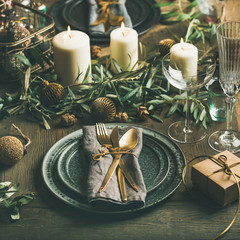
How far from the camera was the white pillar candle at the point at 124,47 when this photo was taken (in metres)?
1.28

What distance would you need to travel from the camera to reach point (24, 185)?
97cm

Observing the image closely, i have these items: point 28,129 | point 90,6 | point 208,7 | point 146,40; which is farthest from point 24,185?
point 208,7

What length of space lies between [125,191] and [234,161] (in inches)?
9.3

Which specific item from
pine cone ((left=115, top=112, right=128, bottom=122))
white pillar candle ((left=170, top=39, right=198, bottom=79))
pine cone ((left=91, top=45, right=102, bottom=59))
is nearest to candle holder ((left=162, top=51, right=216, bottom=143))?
white pillar candle ((left=170, top=39, right=198, bottom=79))

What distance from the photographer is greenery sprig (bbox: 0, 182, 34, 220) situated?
88cm

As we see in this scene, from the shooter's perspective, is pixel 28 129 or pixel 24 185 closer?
pixel 24 185

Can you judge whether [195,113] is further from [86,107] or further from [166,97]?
[86,107]

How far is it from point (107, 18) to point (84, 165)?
718 millimetres

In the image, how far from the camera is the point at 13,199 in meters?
0.92

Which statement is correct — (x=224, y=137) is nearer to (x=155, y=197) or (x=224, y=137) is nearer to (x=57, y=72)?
(x=155, y=197)

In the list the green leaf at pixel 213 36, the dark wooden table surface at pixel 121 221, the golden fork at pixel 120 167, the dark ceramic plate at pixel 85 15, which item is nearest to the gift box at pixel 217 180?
the dark wooden table surface at pixel 121 221

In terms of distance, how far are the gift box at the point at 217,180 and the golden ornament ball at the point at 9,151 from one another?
0.40 m

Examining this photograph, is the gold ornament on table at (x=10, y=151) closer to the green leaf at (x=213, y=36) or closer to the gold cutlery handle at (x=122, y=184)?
the gold cutlery handle at (x=122, y=184)

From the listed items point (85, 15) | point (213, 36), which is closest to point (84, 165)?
point (213, 36)
